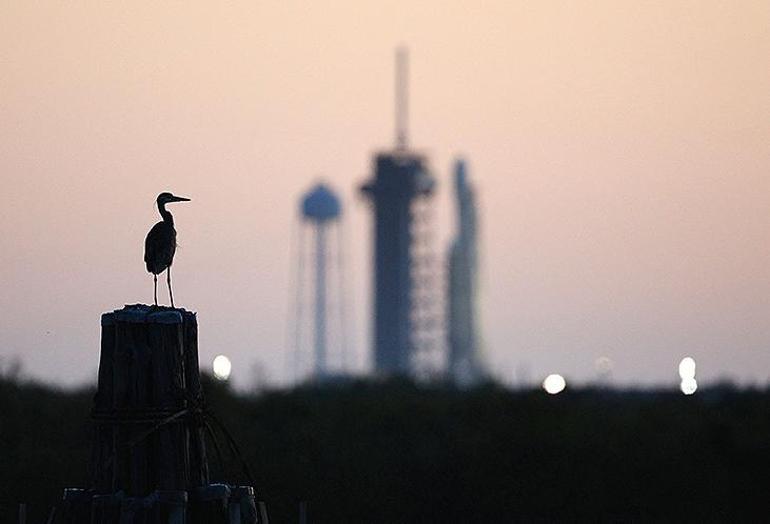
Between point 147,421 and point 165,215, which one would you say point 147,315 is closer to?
point 147,421

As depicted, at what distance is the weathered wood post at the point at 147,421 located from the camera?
8.54m

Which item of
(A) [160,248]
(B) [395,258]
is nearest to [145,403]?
(A) [160,248]

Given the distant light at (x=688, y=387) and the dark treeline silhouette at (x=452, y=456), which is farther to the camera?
the distant light at (x=688, y=387)

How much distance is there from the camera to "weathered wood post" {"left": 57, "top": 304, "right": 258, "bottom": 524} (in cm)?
854

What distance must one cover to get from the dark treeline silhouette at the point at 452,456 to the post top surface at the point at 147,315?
14878mm

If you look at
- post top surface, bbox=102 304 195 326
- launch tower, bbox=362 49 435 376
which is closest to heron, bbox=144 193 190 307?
post top surface, bbox=102 304 195 326

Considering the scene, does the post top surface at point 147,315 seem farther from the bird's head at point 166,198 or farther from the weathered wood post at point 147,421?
the bird's head at point 166,198

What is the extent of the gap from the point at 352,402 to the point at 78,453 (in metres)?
10.0

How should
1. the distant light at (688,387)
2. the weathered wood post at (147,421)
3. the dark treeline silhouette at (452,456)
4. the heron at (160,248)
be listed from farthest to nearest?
1. the distant light at (688,387)
2. the dark treeline silhouette at (452,456)
3. the heron at (160,248)
4. the weathered wood post at (147,421)

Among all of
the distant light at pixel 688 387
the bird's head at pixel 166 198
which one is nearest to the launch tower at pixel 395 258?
the distant light at pixel 688 387

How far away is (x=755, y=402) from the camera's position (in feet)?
131

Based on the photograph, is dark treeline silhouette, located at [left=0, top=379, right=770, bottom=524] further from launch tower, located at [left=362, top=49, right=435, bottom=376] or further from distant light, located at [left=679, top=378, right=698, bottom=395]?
launch tower, located at [left=362, top=49, right=435, bottom=376]

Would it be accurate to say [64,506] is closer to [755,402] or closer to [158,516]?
[158,516]

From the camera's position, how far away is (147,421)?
8.52 m
